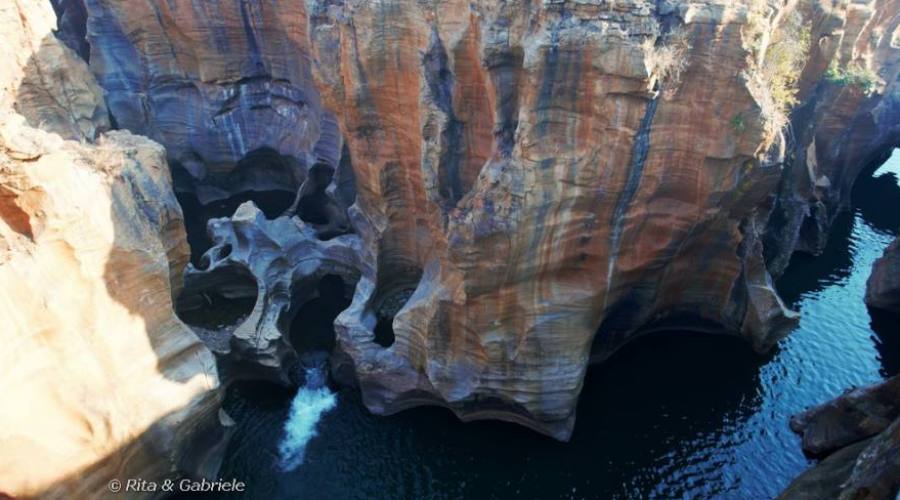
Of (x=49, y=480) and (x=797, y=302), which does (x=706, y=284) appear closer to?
(x=797, y=302)

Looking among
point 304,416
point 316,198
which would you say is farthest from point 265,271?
point 316,198

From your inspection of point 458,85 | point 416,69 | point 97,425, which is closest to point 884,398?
point 458,85

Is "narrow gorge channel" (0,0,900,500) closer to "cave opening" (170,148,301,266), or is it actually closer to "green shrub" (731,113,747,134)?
"green shrub" (731,113,747,134)

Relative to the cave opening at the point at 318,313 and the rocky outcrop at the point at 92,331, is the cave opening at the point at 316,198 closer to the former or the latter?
the cave opening at the point at 318,313

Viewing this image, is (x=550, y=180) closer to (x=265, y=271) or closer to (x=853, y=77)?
(x=265, y=271)

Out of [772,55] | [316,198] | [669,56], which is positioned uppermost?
[669,56]
